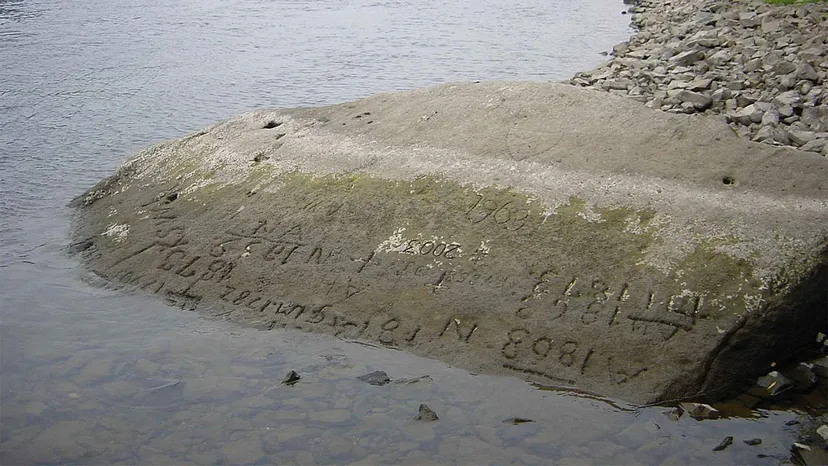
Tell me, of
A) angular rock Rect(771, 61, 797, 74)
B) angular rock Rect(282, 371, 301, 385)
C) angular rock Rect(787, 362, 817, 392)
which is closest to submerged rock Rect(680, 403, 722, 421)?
angular rock Rect(787, 362, 817, 392)

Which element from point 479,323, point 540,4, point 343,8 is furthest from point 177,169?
point 540,4

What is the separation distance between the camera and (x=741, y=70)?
12.5 m

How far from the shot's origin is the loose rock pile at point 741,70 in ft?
31.9

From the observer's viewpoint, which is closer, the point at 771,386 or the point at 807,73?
the point at 771,386

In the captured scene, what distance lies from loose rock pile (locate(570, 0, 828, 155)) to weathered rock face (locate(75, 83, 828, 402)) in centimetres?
240

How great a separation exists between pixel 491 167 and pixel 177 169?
3549 mm

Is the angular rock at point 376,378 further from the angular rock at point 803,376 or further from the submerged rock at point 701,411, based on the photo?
the angular rock at point 803,376

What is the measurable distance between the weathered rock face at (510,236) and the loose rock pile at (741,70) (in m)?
2.40

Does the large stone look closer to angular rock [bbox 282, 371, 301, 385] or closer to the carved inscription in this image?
the carved inscription

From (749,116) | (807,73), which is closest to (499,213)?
(749,116)

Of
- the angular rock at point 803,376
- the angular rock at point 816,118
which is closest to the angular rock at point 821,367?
the angular rock at point 803,376

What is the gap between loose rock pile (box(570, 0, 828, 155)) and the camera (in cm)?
973

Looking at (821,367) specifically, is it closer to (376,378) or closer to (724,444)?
(724,444)

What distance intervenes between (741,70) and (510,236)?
23.9 ft
